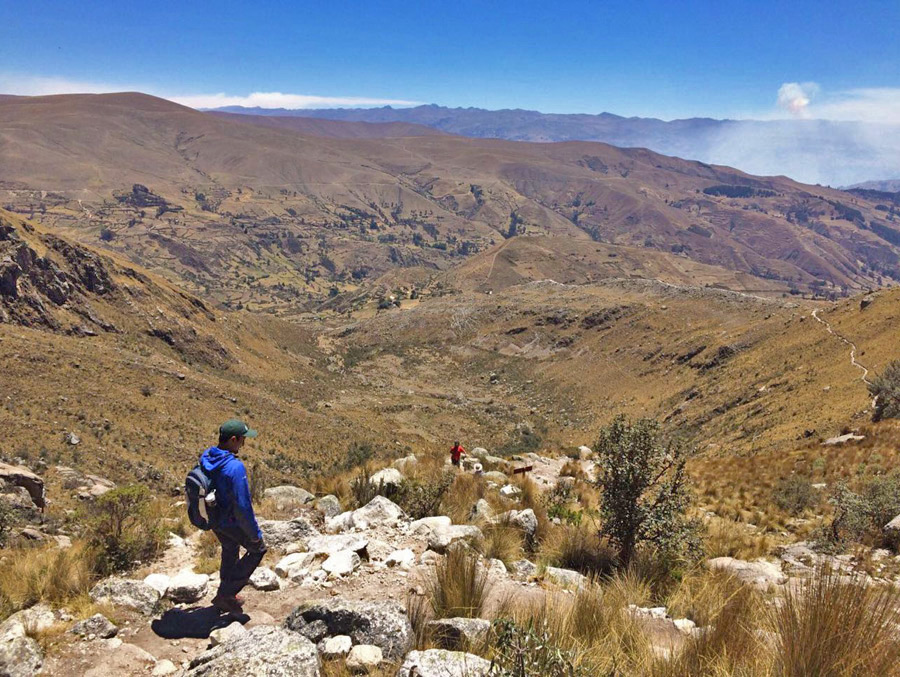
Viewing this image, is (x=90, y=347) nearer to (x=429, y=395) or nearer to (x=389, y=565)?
(x=429, y=395)

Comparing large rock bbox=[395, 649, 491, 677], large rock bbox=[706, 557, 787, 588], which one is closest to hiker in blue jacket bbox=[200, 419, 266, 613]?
large rock bbox=[395, 649, 491, 677]

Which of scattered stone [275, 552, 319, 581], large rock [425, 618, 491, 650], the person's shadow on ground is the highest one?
large rock [425, 618, 491, 650]

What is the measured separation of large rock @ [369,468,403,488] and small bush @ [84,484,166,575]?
12.5 ft

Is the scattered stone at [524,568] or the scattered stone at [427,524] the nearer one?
the scattered stone at [524,568]

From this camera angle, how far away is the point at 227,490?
487cm

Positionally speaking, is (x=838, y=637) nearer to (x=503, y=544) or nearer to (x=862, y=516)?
(x=503, y=544)

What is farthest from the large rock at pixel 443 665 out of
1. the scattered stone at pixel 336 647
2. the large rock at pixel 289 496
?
the large rock at pixel 289 496

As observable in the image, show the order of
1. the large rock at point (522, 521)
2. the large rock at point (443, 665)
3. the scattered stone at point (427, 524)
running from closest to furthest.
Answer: the large rock at point (443, 665), the scattered stone at point (427, 524), the large rock at point (522, 521)

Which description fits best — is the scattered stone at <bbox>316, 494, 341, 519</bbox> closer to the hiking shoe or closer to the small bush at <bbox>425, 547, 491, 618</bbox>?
the hiking shoe

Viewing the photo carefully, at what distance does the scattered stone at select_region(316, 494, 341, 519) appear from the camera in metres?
9.04

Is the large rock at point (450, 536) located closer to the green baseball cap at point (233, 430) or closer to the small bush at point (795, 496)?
the green baseball cap at point (233, 430)

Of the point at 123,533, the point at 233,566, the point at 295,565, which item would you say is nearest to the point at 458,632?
the point at 233,566

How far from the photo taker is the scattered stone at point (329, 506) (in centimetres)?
904

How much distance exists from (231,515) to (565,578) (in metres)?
3.86
